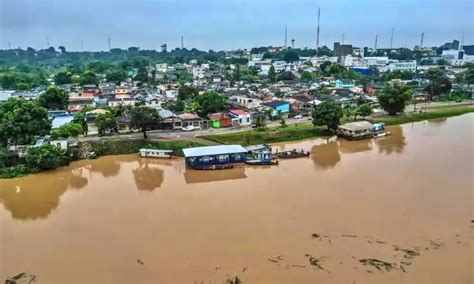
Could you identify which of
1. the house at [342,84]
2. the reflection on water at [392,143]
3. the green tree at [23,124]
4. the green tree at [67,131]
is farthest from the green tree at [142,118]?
the house at [342,84]

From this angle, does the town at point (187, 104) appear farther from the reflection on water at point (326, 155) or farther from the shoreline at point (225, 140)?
the reflection on water at point (326, 155)

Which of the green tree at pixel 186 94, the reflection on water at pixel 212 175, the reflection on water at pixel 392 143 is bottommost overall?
the reflection on water at pixel 212 175

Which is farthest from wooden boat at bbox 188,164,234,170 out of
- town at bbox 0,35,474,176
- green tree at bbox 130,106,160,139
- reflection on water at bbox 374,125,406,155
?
reflection on water at bbox 374,125,406,155

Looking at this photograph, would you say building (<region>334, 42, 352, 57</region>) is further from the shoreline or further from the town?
the shoreline

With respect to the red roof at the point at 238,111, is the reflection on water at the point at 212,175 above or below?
below

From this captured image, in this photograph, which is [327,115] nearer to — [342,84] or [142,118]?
[142,118]

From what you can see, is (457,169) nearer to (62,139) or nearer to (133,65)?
(62,139)

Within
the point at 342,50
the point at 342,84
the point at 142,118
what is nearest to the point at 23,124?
the point at 142,118
